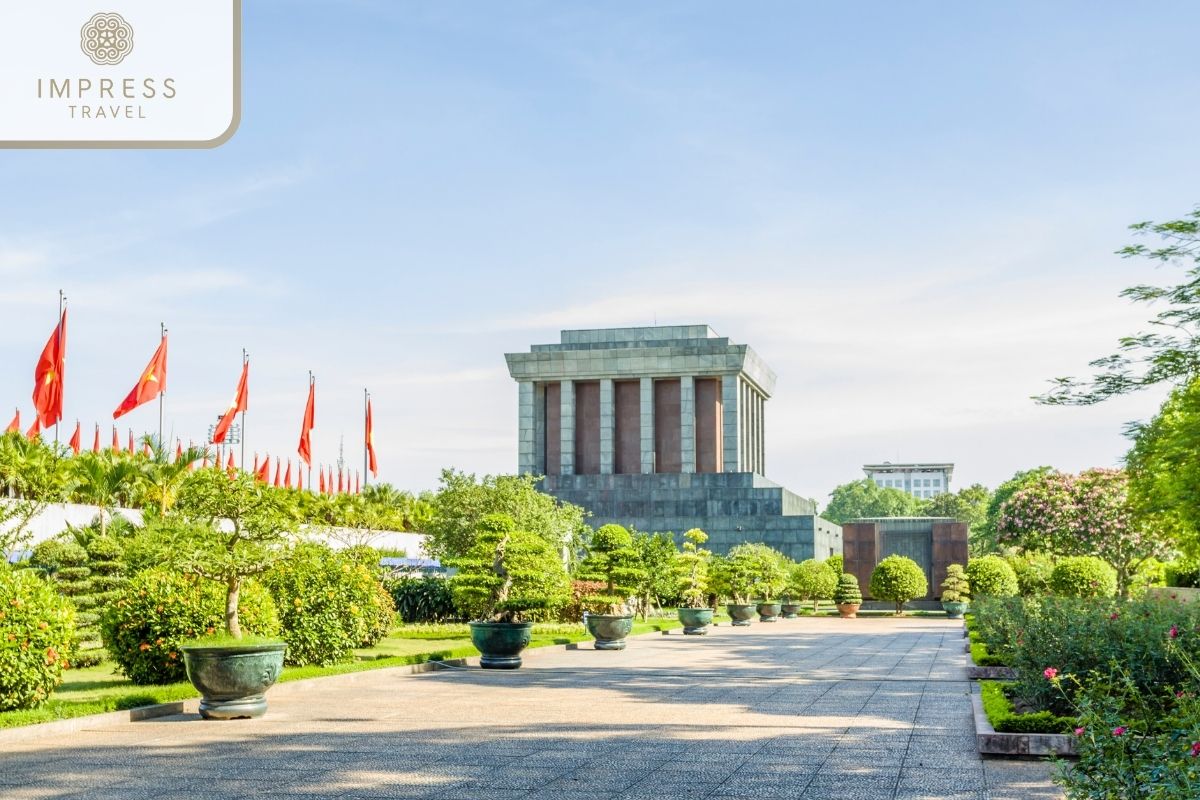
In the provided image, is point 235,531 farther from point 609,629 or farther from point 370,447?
point 370,447

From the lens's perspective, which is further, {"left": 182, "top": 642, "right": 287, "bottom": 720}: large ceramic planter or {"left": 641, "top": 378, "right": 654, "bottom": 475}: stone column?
{"left": 641, "top": 378, "right": 654, "bottom": 475}: stone column

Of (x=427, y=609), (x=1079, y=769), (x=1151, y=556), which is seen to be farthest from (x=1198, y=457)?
(x=1151, y=556)

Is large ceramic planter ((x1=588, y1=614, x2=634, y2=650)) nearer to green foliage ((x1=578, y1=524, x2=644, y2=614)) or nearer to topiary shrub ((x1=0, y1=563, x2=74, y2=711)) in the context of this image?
green foliage ((x1=578, y1=524, x2=644, y2=614))

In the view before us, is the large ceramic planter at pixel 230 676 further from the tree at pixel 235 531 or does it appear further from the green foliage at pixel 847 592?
the green foliage at pixel 847 592

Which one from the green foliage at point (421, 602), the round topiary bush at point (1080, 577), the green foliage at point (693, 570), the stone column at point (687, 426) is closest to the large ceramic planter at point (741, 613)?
the green foliage at point (693, 570)

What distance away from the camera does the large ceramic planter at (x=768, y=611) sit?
167ft

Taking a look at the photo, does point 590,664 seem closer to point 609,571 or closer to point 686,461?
point 609,571

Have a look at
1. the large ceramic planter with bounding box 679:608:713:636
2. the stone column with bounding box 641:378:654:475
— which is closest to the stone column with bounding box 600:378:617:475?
the stone column with bounding box 641:378:654:475

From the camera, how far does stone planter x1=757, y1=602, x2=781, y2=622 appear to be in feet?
167

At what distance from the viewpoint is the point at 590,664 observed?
24.3 m

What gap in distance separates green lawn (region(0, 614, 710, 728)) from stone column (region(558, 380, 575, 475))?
181 feet

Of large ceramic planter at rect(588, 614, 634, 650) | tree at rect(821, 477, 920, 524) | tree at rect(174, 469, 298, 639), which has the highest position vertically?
tree at rect(821, 477, 920, 524)

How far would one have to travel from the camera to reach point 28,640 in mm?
14500

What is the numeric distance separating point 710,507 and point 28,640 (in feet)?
213
